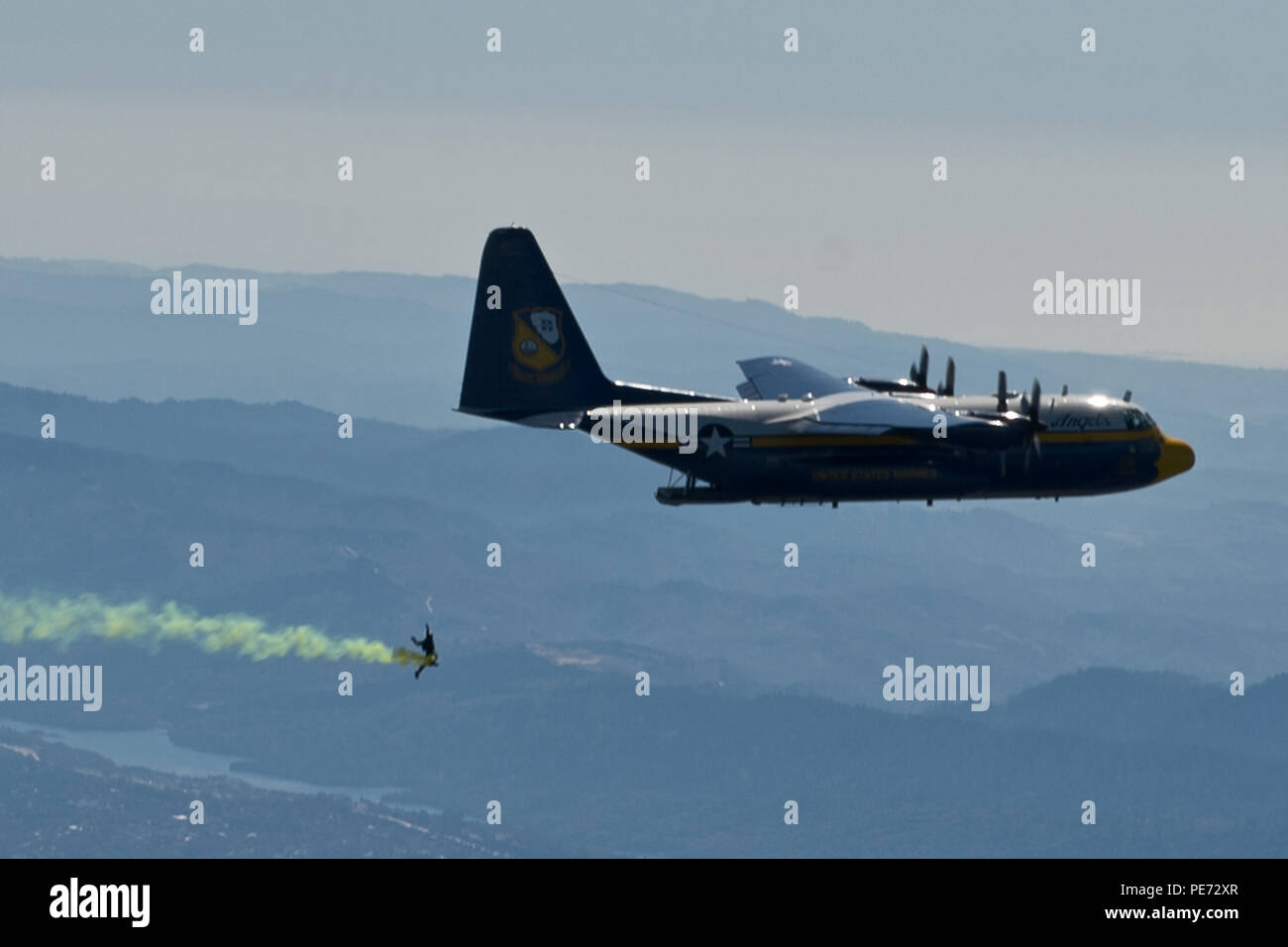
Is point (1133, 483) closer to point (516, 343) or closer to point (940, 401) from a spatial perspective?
point (940, 401)

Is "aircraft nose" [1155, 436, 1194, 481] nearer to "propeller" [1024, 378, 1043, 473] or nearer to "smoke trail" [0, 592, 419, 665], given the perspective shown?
"propeller" [1024, 378, 1043, 473]

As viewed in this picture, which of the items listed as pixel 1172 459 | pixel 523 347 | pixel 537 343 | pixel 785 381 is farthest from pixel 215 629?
pixel 1172 459

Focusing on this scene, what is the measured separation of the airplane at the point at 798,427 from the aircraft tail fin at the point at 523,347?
7 centimetres

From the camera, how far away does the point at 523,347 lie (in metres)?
93.6

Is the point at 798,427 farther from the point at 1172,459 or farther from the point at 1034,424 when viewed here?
the point at 1172,459

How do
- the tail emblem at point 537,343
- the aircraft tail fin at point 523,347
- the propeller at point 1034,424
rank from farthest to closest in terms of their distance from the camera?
the tail emblem at point 537,343 → the aircraft tail fin at point 523,347 → the propeller at point 1034,424

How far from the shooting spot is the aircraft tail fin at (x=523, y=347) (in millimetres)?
93125

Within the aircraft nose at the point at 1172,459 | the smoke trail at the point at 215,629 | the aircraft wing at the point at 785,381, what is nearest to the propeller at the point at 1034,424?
the aircraft nose at the point at 1172,459

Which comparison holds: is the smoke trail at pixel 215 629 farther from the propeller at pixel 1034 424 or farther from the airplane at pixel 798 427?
the propeller at pixel 1034 424

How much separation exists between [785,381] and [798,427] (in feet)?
46.7

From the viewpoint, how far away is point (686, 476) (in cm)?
8919
